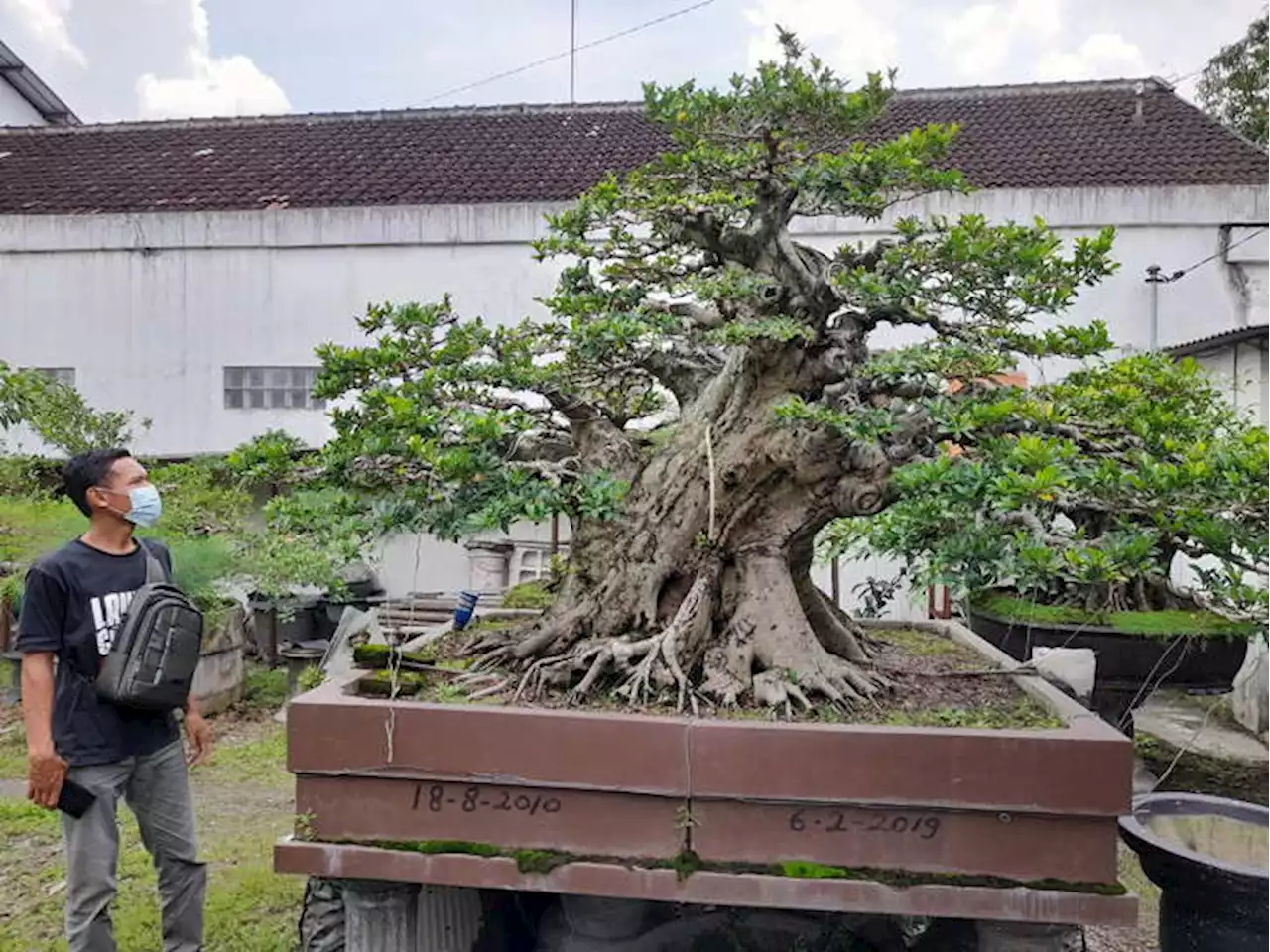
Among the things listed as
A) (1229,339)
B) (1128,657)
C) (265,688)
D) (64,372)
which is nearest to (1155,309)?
(1229,339)

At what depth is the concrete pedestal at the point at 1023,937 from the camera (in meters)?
1.73

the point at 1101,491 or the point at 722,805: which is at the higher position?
the point at 1101,491

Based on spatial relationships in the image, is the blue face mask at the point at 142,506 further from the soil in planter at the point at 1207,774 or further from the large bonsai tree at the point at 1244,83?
the large bonsai tree at the point at 1244,83

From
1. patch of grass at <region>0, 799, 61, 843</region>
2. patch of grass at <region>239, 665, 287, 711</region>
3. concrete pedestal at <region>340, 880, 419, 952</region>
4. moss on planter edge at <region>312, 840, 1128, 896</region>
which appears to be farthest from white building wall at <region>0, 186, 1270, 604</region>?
moss on planter edge at <region>312, 840, 1128, 896</region>

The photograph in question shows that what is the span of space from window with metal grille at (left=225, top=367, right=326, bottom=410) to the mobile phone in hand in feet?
17.3

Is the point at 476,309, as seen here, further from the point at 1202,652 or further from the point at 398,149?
the point at 1202,652

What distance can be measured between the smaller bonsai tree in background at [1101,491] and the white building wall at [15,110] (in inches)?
427

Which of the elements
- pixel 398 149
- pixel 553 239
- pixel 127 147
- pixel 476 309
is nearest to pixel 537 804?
pixel 553 239

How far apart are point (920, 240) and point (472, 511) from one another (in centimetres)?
117

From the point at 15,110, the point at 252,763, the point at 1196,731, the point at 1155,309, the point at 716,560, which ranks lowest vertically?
the point at 252,763

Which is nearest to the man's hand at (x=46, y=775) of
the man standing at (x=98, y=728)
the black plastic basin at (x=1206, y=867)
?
the man standing at (x=98, y=728)

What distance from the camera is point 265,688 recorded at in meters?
5.64

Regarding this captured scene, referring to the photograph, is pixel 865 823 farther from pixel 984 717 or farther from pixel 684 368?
pixel 684 368

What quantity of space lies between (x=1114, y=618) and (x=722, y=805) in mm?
2504
